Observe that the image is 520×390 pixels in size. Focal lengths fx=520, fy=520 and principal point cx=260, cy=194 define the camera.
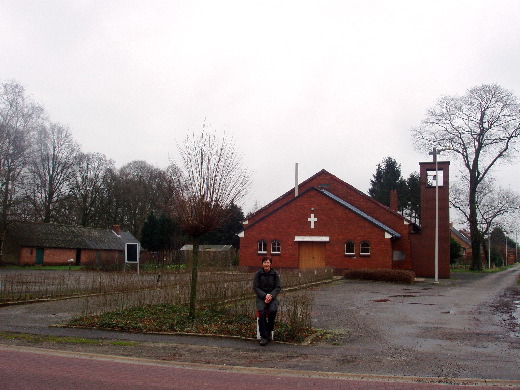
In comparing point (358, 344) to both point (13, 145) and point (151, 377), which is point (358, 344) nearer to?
point (151, 377)

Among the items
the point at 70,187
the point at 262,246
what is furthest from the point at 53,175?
the point at 262,246

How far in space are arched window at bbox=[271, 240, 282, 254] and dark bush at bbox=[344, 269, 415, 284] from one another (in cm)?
874

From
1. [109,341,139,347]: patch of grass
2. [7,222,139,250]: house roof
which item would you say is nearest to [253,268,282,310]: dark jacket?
[109,341,139,347]: patch of grass

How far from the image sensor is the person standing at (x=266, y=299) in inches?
430

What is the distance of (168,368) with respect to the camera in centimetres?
861

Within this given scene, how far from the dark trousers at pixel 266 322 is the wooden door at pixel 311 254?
29.3 m

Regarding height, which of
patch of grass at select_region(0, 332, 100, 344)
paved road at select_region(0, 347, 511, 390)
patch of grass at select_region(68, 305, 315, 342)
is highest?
patch of grass at select_region(68, 305, 315, 342)

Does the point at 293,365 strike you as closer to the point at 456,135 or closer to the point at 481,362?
the point at 481,362

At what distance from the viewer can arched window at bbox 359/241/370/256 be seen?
38344 mm

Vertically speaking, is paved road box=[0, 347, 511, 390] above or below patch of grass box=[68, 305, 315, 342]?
below

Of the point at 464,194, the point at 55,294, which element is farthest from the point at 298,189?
the point at 55,294

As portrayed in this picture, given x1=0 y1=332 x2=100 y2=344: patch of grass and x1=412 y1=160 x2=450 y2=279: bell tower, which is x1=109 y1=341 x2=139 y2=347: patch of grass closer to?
x1=0 y1=332 x2=100 y2=344: patch of grass

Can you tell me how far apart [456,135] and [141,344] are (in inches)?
1747

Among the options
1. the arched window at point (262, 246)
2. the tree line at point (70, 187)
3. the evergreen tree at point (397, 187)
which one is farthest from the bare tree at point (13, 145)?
the evergreen tree at point (397, 187)
